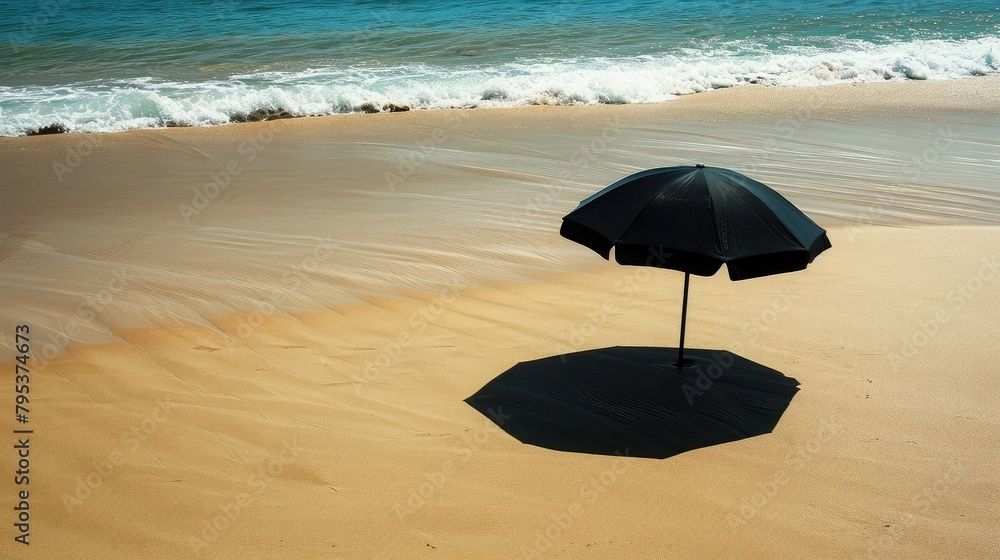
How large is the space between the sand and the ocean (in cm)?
356

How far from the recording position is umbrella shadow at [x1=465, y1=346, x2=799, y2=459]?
4.53 metres

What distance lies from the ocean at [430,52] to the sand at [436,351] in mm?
3562

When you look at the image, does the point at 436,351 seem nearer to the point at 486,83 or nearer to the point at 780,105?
the point at 780,105

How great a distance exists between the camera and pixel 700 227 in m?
4.41

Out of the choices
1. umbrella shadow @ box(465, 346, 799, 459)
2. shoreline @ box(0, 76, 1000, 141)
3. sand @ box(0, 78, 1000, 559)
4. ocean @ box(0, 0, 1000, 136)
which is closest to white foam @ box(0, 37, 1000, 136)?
ocean @ box(0, 0, 1000, 136)

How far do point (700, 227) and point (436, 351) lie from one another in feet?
6.75

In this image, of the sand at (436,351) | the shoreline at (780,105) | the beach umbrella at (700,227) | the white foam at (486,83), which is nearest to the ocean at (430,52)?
the white foam at (486,83)

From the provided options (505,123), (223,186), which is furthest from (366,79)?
(223,186)

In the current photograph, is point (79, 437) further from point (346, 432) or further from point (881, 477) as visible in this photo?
point (881, 477)

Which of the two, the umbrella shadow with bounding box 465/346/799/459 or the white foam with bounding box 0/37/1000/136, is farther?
the white foam with bounding box 0/37/1000/136

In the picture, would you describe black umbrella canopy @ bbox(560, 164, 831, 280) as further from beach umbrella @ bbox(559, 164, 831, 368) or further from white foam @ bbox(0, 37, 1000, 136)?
white foam @ bbox(0, 37, 1000, 136)

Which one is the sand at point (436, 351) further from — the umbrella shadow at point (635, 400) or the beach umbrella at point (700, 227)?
the beach umbrella at point (700, 227)

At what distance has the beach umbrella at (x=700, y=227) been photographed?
4352 mm

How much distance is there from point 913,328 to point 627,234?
9.12 feet
